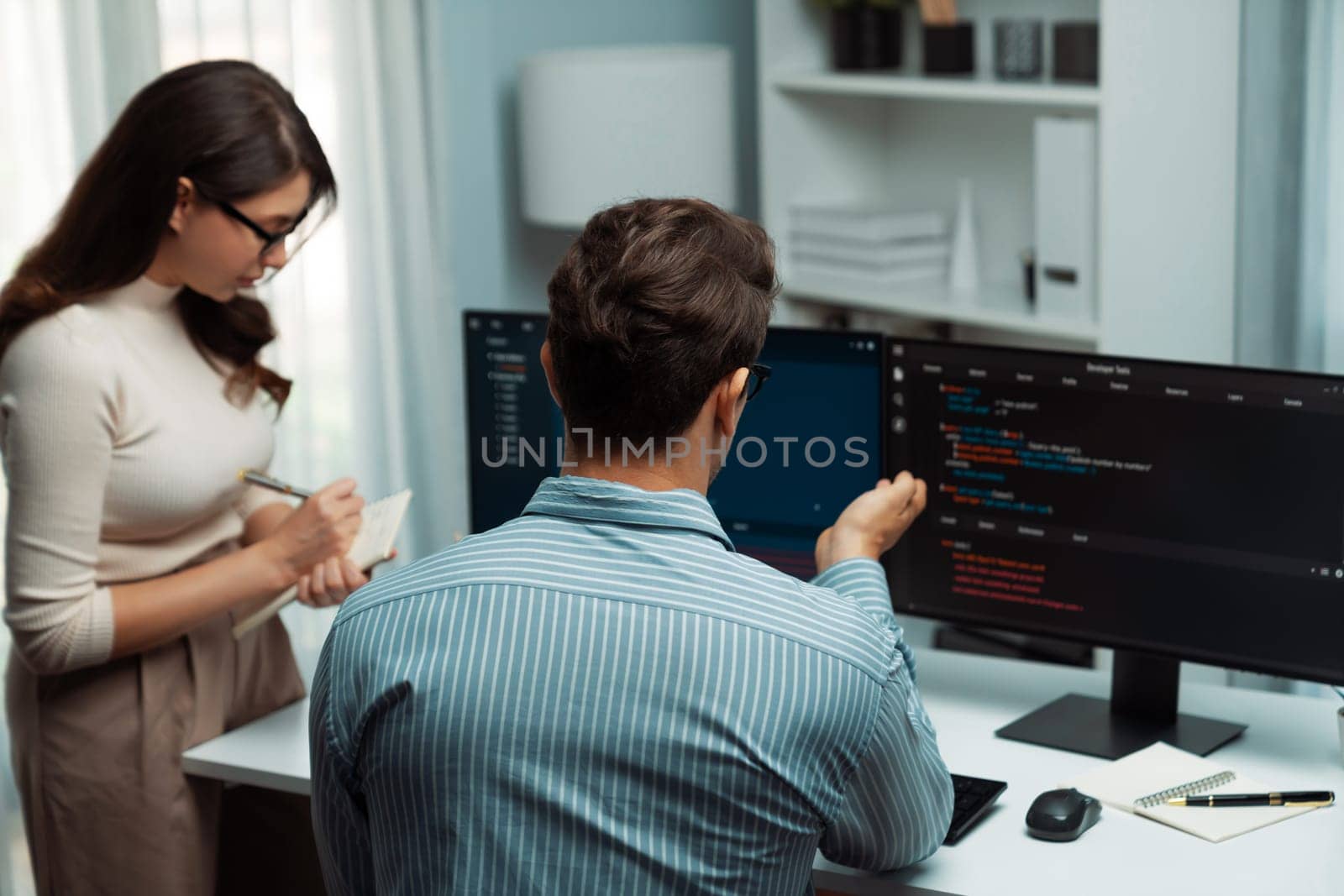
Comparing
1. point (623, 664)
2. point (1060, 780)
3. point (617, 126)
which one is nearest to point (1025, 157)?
point (617, 126)

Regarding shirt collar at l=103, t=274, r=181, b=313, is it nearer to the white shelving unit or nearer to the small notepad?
the small notepad

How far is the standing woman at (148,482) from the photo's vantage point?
1635mm

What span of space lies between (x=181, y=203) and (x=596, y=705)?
0.94 meters

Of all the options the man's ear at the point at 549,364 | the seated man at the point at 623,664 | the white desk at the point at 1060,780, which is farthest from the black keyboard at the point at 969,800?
the man's ear at the point at 549,364

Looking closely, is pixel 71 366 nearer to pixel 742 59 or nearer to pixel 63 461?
pixel 63 461

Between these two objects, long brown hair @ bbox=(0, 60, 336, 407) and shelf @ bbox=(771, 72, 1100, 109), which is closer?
long brown hair @ bbox=(0, 60, 336, 407)

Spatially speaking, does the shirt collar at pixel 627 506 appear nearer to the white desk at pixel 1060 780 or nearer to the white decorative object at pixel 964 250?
the white desk at pixel 1060 780

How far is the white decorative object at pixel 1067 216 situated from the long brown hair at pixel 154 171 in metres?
1.48

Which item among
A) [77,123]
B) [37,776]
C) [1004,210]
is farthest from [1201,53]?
[37,776]

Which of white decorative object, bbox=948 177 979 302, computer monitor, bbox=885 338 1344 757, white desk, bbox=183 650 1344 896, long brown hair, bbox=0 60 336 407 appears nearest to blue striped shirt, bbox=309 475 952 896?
white desk, bbox=183 650 1344 896

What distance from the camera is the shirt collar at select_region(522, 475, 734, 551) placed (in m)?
1.12

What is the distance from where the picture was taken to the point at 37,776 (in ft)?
5.81

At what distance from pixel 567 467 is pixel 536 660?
0.17 meters

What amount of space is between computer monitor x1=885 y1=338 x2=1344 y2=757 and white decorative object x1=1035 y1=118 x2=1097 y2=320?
1.07 meters
